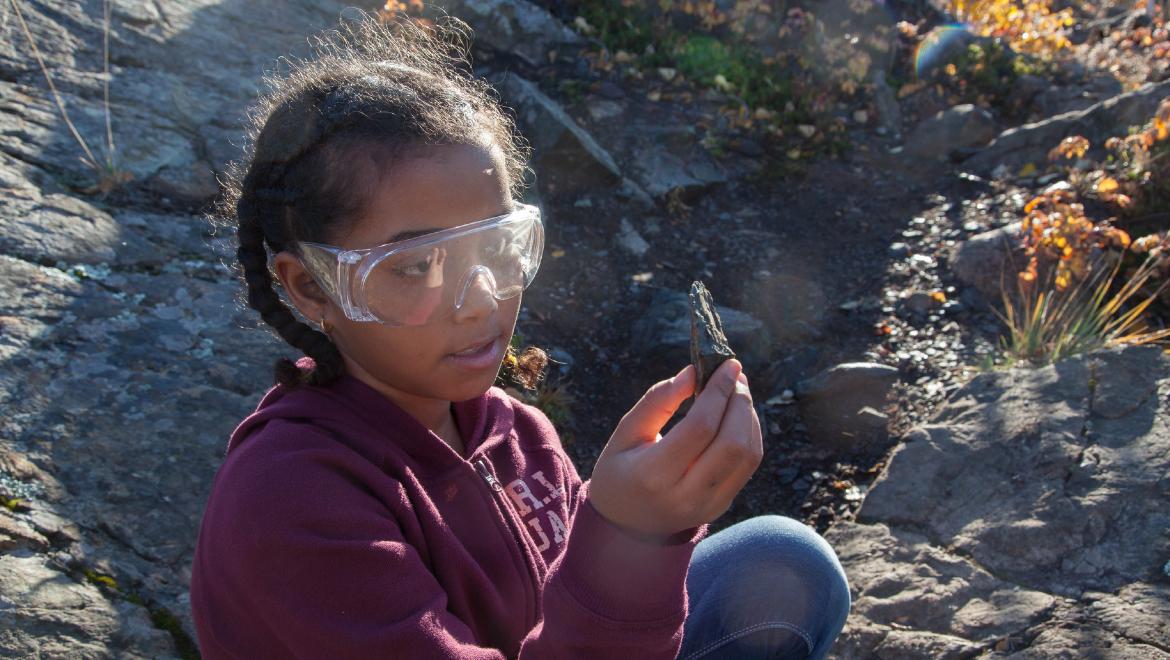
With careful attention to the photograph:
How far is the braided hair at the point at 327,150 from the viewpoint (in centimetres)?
176

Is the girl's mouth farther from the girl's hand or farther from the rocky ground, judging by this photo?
the rocky ground

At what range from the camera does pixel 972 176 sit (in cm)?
644

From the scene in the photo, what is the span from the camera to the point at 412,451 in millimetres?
1932

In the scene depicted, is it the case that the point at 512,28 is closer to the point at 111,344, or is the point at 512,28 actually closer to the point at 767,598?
the point at 111,344

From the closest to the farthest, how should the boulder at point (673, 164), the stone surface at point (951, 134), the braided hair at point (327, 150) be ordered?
1. the braided hair at point (327, 150)
2. the boulder at point (673, 164)
3. the stone surface at point (951, 134)

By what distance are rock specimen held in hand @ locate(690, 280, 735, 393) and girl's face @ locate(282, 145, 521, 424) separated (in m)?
0.39

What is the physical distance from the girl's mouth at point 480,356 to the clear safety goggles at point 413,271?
10 centimetres

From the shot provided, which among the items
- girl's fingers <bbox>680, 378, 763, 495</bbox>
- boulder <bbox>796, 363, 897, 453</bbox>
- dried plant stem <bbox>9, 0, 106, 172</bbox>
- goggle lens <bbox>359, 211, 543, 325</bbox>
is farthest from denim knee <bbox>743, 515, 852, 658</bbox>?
dried plant stem <bbox>9, 0, 106, 172</bbox>

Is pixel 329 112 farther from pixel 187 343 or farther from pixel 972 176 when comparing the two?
pixel 972 176

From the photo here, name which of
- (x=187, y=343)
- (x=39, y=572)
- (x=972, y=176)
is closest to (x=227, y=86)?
(x=187, y=343)

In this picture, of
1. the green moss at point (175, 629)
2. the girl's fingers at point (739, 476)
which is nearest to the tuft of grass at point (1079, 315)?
the girl's fingers at point (739, 476)

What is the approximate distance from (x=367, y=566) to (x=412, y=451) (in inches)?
13.8

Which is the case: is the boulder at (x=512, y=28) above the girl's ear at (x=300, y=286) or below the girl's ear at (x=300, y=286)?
below

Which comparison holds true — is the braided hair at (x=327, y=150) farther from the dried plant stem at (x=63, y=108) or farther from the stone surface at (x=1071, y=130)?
the stone surface at (x=1071, y=130)
